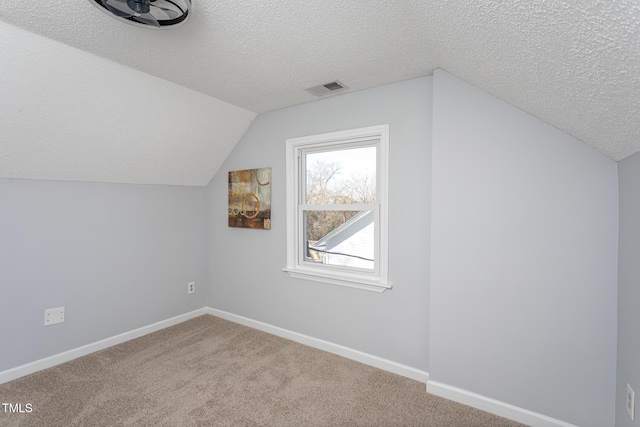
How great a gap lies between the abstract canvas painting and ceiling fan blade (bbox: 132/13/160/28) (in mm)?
1649

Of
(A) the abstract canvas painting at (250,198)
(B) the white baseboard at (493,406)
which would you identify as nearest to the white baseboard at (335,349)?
(B) the white baseboard at (493,406)

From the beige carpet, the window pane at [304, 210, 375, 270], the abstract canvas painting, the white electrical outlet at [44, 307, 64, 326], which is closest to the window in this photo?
the window pane at [304, 210, 375, 270]

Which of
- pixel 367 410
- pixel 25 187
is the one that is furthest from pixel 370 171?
pixel 25 187

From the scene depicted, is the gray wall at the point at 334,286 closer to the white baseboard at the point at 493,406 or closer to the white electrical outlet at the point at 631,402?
the white baseboard at the point at 493,406

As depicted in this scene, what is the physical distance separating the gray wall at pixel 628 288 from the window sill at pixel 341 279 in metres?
1.29

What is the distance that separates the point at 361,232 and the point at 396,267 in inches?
16.6

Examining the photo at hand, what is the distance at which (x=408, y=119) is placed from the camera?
2.32 m

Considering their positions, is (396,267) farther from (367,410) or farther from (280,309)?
(280,309)

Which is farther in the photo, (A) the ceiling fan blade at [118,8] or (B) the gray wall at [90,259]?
(B) the gray wall at [90,259]

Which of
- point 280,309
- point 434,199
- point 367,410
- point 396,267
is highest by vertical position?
point 434,199

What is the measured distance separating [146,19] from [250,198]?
6.20 feet

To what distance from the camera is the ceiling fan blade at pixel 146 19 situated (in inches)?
58.2

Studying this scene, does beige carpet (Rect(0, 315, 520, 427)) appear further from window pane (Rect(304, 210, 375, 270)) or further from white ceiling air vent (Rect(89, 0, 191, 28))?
white ceiling air vent (Rect(89, 0, 191, 28))

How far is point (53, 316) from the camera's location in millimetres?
2475
